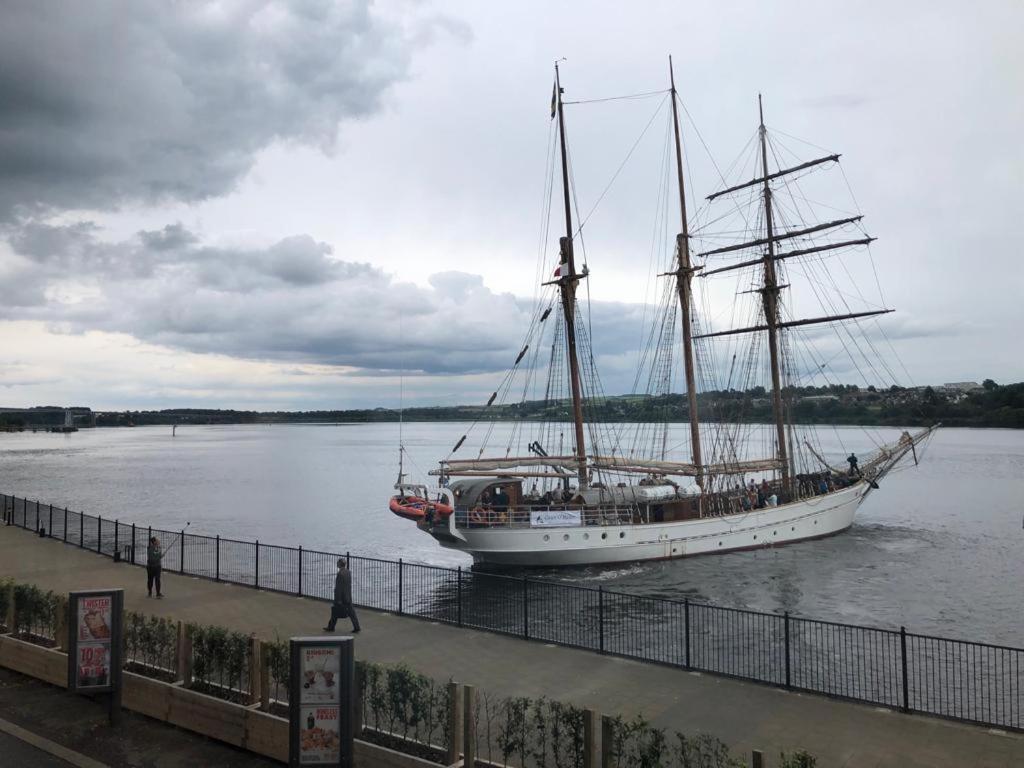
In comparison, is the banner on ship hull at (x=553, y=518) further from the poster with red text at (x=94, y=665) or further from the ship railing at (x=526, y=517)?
the poster with red text at (x=94, y=665)

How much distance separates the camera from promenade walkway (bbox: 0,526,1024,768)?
32.9ft

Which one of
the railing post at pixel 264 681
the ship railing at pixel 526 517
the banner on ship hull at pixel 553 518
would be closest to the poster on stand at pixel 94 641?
the railing post at pixel 264 681

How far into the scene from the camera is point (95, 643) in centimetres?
1085

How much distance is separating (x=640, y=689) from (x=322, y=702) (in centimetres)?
602

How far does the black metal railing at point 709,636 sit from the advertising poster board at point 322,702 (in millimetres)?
6081

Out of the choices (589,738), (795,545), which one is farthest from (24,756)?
(795,545)

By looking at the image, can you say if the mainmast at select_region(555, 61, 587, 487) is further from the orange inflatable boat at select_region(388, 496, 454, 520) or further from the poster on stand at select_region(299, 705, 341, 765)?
the poster on stand at select_region(299, 705, 341, 765)

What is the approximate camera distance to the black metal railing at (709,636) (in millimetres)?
15508

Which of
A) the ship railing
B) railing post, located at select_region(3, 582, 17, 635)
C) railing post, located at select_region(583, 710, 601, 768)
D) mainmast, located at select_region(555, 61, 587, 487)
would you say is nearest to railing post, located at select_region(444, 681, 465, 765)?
railing post, located at select_region(583, 710, 601, 768)

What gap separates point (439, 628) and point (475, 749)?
6.98 metres

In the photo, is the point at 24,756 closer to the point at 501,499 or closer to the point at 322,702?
the point at 322,702

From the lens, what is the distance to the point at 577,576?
112 feet

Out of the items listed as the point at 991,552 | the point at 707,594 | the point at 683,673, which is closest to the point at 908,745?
the point at 683,673

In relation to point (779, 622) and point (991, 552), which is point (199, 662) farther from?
point (991, 552)
